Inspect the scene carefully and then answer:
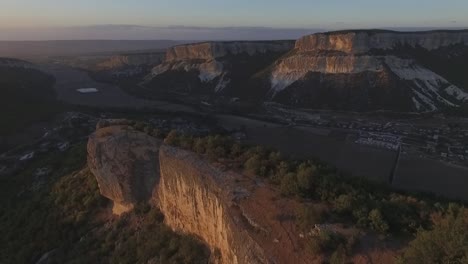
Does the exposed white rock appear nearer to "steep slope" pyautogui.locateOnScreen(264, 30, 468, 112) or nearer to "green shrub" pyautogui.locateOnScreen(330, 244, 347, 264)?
"steep slope" pyautogui.locateOnScreen(264, 30, 468, 112)

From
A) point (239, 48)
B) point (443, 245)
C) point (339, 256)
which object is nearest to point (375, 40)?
point (239, 48)

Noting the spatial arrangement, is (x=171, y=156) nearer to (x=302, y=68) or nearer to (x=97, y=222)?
(x=97, y=222)

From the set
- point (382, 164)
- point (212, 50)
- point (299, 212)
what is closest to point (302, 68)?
point (212, 50)

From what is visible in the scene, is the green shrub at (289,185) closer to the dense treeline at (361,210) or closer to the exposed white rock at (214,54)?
the dense treeline at (361,210)

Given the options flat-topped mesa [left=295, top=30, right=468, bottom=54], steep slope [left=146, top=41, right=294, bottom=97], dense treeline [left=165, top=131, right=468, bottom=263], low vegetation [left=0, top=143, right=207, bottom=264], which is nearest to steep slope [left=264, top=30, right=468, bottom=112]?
flat-topped mesa [left=295, top=30, right=468, bottom=54]

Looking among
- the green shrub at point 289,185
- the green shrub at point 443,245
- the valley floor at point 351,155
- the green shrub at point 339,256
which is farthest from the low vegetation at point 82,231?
the valley floor at point 351,155
